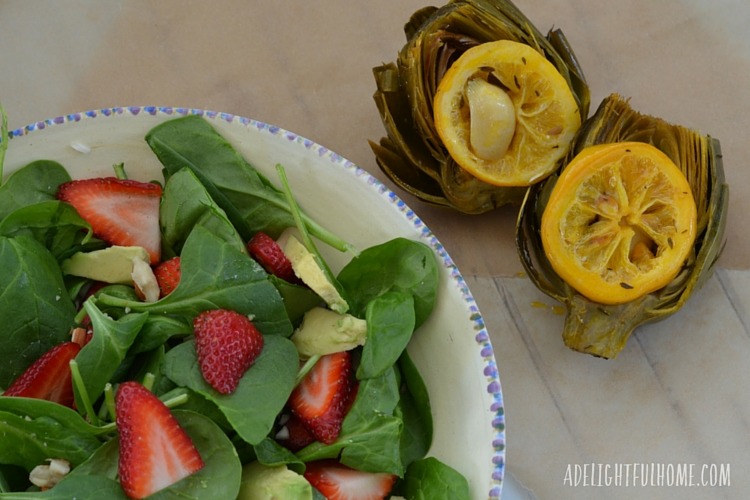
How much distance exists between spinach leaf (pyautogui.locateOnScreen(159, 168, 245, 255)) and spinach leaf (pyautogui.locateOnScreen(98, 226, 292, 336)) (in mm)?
23

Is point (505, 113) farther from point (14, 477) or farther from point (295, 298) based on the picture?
point (14, 477)

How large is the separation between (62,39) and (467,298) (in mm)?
550

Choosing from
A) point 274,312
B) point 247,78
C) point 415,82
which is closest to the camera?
point 274,312

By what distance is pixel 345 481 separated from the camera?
68 cm

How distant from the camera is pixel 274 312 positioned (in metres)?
0.68

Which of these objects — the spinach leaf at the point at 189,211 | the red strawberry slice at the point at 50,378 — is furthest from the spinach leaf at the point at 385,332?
the red strawberry slice at the point at 50,378

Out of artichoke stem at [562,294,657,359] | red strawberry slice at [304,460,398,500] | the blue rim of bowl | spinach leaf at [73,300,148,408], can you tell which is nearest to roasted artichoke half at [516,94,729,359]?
artichoke stem at [562,294,657,359]

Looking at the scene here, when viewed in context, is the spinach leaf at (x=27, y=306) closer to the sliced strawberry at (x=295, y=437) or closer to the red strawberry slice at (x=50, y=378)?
the red strawberry slice at (x=50, y=378)

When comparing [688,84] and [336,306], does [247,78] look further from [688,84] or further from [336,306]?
[688,84]

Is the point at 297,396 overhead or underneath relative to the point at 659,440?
overhead

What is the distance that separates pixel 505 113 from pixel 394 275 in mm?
200

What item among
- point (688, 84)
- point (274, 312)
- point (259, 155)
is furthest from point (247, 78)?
point (688, 84)

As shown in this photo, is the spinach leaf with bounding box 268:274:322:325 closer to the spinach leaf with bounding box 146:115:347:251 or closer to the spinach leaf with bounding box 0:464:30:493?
the spinach leaf with bounding box 146:115:347:251

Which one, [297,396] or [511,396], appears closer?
[297,396]
